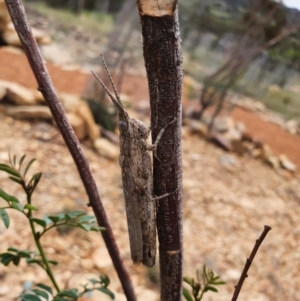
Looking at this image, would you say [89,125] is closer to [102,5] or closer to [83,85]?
[83,85]

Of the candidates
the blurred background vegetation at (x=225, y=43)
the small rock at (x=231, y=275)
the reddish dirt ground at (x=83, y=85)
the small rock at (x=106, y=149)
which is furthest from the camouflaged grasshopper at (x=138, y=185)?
the reddish dirt ground at (x=83, y=85)

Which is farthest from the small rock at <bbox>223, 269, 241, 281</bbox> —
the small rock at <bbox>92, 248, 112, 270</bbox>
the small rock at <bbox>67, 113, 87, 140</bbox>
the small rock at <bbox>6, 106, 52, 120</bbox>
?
the small rock at <bbox>6, 106, 52, 120</bbox>

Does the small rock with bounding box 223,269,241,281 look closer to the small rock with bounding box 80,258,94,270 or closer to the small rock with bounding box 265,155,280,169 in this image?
the small rock with bounding box 80,258,94,270

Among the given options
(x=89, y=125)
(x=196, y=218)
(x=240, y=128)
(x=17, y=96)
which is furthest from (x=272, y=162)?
(x=17, y=96)

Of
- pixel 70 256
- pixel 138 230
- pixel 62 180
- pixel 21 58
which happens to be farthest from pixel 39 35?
pixel 138 230

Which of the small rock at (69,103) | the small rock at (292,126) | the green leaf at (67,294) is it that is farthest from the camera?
the small rock at (292,126)

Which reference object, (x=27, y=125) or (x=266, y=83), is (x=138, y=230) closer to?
(x=27, y=125)

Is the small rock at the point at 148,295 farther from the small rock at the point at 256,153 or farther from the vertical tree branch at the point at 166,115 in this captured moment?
the small rock at the point at 256,153
